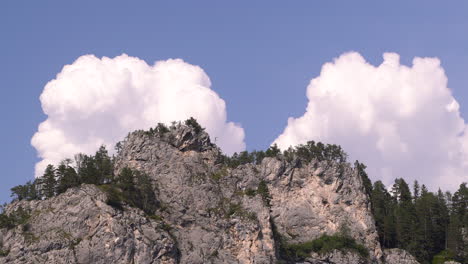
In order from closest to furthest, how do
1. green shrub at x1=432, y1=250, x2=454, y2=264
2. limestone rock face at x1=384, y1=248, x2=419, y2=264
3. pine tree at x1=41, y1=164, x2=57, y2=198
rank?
pine tree at x1=41, y1=164, x2=57, y2=198 < limestone rock face at x1=384, y1=248, x2=419, y2=264 < green shrub at x1=432, y1=250, x2=454, y2=264

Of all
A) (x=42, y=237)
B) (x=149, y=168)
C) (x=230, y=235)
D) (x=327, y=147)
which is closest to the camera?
(x=42, y=237)

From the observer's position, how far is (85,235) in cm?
14550

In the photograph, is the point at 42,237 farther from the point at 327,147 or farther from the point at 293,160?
the point at 327,147

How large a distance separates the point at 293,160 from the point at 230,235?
32768mm

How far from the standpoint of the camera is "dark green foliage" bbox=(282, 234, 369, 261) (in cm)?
16412

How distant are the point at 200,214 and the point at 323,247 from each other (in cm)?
3007

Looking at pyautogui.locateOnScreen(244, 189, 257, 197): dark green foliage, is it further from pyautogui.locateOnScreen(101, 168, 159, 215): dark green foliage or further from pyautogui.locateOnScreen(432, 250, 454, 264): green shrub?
pyautogui.locateOnScreen(432, 250, 454, 264): green shrub

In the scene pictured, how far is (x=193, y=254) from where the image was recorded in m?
152

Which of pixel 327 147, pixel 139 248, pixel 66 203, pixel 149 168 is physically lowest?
pixel 139 248

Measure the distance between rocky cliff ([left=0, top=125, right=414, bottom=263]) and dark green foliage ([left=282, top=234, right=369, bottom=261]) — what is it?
3.77 feet

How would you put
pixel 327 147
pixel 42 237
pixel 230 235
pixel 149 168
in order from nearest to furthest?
pixel 42 237 → pixel 230 235 → pixel 149 168 → pixel 327 147

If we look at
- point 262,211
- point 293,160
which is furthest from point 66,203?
point 293,160

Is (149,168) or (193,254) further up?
(149,168)

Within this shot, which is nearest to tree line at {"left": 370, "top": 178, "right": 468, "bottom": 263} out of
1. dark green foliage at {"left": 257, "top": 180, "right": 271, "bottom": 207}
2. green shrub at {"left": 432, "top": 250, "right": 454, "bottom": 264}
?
green shrub at {"left": 432, "top": 250, "right": 454, "bottom": 264}
